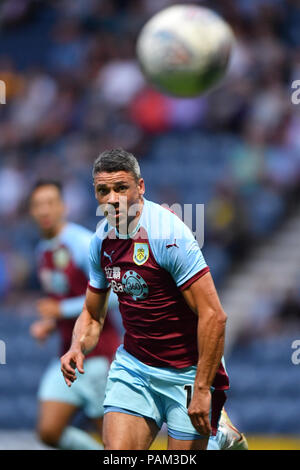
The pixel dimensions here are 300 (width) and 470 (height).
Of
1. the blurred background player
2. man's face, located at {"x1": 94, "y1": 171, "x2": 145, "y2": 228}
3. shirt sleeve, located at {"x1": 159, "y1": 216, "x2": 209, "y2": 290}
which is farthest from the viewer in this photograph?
the blurred background player

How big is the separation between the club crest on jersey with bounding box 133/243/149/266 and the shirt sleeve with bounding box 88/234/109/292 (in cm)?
26

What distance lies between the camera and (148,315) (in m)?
4.55

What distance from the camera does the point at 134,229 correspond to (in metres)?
4.55

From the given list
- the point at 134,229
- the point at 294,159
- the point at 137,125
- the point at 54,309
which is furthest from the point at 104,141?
the point at 134,229

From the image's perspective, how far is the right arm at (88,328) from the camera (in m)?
4.53

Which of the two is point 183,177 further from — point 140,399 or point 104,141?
point 140,399

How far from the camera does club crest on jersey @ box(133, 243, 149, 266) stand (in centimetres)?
444

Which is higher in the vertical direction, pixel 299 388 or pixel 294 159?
pixel 294 159

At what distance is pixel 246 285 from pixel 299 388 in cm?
203

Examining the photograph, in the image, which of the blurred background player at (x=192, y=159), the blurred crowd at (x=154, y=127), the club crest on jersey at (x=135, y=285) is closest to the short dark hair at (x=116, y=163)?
the club crest on jersey at (x=135, y=285)

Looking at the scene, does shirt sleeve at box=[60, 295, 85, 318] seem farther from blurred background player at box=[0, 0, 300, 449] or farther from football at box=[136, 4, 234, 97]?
blurred background player at box=[0, 0, 300, 449]

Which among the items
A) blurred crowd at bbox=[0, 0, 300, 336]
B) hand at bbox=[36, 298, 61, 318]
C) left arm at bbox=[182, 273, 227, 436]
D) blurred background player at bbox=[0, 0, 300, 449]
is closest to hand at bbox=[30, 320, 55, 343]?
hand at bbox=[36, 298, 61, 318]

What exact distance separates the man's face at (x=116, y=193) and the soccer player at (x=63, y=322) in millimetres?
1988

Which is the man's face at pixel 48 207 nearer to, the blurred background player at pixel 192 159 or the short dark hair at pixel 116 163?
the short dark hair at pixel 116 163
